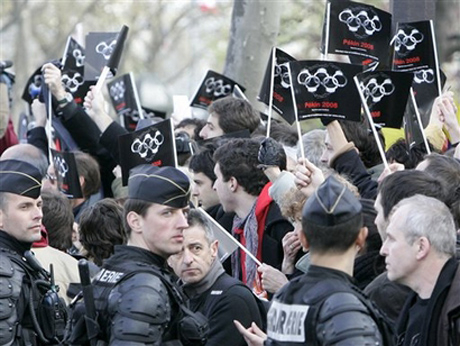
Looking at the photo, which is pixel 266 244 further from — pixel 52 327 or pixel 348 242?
pixel 348 242

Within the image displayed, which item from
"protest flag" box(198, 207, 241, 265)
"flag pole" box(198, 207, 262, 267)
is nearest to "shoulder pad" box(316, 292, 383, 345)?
"flag pole" box(198, 207, 262, 267)

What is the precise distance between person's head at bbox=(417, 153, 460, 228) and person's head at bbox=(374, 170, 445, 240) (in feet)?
0.61

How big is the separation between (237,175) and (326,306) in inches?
145

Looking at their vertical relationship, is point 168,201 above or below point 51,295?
above

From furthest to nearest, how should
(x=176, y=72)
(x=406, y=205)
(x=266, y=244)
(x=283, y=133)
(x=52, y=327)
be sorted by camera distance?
(x=176, y=72) → (x=283, y=133) → (x=266, y=244) → (x=52, y=327) → (x=406, y=205)

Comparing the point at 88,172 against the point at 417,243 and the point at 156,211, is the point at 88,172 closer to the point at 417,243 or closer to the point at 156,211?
the point at 156,211

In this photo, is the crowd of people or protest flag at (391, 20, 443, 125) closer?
the crowd of people

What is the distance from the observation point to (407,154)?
9844 millimetres

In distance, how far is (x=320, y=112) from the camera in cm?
934

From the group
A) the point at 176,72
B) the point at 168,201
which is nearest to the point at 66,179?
the point at 168,201

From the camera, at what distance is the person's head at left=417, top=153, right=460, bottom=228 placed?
7.89m

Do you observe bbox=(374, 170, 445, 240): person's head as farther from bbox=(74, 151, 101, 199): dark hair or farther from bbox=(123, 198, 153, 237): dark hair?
bbox=(74, 151, 101, 199): dark hair

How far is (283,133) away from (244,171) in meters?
1.61

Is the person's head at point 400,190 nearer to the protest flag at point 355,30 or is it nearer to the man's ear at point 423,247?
the man's ear at point 423,247
